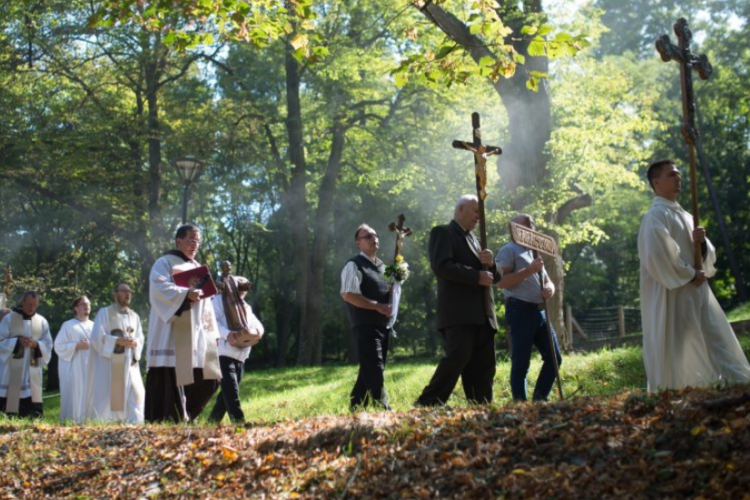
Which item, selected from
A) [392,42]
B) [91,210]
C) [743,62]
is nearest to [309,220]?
[392,42]

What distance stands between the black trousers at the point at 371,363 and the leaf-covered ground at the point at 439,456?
8.29ft

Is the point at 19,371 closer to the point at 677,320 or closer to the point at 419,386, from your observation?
the point at 419,386

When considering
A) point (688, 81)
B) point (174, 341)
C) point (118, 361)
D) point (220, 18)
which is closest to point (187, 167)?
point (118, 361)

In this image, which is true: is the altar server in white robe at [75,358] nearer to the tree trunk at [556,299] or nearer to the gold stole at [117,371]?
the gold stole at [117,371]

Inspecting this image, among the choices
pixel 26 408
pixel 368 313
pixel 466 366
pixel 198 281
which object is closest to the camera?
pixel 466 366

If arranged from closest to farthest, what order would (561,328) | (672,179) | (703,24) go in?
(672,179) < (561,328) < (703,24)

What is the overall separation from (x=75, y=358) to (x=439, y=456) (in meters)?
11.4

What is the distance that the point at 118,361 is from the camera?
14250 mm

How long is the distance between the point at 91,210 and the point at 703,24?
3737cm

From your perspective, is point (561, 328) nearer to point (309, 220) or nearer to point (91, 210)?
point (91, 210)

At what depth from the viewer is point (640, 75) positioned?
4484 cm

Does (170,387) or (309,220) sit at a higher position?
(309,220)

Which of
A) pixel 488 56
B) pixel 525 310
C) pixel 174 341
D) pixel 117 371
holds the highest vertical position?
pixel 488 56

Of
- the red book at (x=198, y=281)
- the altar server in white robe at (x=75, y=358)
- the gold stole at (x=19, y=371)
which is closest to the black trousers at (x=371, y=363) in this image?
the red book at (x=198, y=281)
